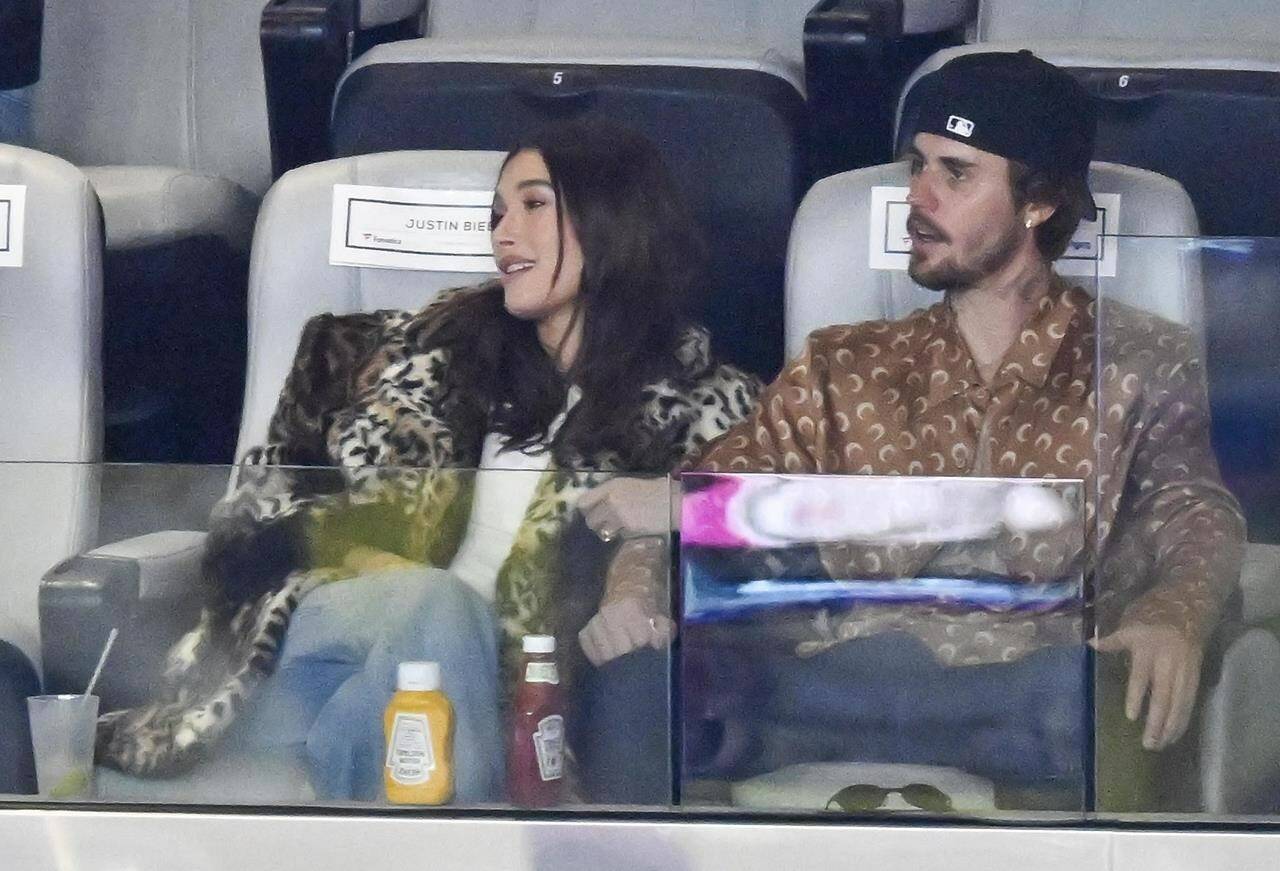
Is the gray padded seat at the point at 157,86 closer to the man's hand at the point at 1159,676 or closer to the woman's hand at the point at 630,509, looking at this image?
the woman's hand at the point at 630,509

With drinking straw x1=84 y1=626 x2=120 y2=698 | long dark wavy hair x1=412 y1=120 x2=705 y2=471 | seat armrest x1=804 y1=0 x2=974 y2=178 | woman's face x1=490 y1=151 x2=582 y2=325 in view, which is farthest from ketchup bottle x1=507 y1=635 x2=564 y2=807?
seat armrest x1=804 y1=0 x2=974 y2=178

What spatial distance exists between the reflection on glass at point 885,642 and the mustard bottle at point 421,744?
17 centimetres

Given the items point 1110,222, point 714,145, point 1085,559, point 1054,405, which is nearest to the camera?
point 1085,559

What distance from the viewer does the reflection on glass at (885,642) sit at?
3.84ft

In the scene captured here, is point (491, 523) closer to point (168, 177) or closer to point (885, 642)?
point (885, 642)

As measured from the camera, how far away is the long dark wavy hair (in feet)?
6.31

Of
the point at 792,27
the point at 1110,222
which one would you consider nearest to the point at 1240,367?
the point at 1110,222

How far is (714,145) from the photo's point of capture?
81.7 inches

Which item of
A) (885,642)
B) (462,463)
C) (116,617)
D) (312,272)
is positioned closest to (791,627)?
(885,642)

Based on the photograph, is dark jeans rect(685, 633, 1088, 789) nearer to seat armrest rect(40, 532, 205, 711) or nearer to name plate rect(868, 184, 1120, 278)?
seat armrest rect(40, 532, 205, 711)

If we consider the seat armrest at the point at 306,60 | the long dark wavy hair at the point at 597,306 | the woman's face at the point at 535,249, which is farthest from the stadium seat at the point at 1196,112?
the seat armrest at the point at 306,60

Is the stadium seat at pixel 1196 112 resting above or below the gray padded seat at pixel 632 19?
below

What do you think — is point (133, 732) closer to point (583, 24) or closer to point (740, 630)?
point (740, 630)

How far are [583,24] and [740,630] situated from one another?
5.18 ft
